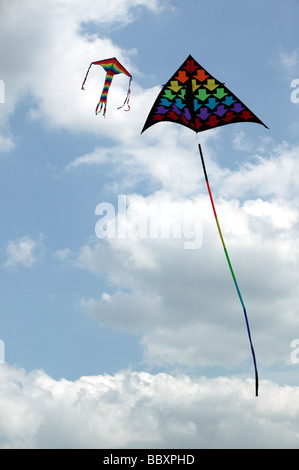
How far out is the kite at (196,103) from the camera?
22.9 metres

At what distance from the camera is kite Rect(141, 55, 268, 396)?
22.9 meters

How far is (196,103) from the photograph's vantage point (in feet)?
77.2
